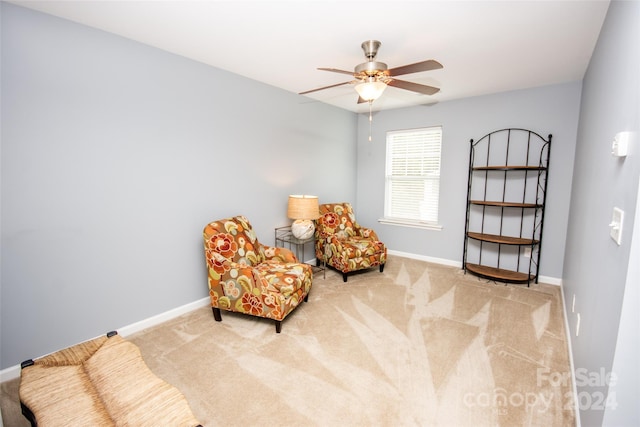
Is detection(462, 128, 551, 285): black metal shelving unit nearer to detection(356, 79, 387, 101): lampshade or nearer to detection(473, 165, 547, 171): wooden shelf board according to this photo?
detection(473, 165, 547, 171): wooden shelf board

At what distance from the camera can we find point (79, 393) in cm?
138

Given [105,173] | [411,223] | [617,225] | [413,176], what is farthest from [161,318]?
[413,176]

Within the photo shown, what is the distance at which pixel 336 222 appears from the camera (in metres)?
4.34

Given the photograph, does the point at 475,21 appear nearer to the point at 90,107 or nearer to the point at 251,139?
the point at 251,139

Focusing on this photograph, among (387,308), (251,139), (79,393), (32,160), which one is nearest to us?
(79,393)

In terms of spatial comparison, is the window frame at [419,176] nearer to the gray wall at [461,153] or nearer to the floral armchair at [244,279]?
the gray wall at [461,153]

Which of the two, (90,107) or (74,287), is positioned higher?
(90,107)

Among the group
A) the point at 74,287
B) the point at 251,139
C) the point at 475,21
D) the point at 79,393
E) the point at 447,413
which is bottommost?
the point at 447,413

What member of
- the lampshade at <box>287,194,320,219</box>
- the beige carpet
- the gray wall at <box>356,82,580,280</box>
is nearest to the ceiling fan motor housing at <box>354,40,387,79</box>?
the lampshade at <box>287,194,320,219</box>

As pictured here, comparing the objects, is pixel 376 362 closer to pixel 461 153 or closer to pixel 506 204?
pixel 506 204

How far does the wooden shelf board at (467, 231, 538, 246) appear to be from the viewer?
3602 millimetres

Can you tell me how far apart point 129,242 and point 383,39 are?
8.99ft

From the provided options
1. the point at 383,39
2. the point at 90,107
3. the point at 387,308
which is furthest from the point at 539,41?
the point at 90,107

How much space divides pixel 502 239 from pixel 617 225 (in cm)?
275
